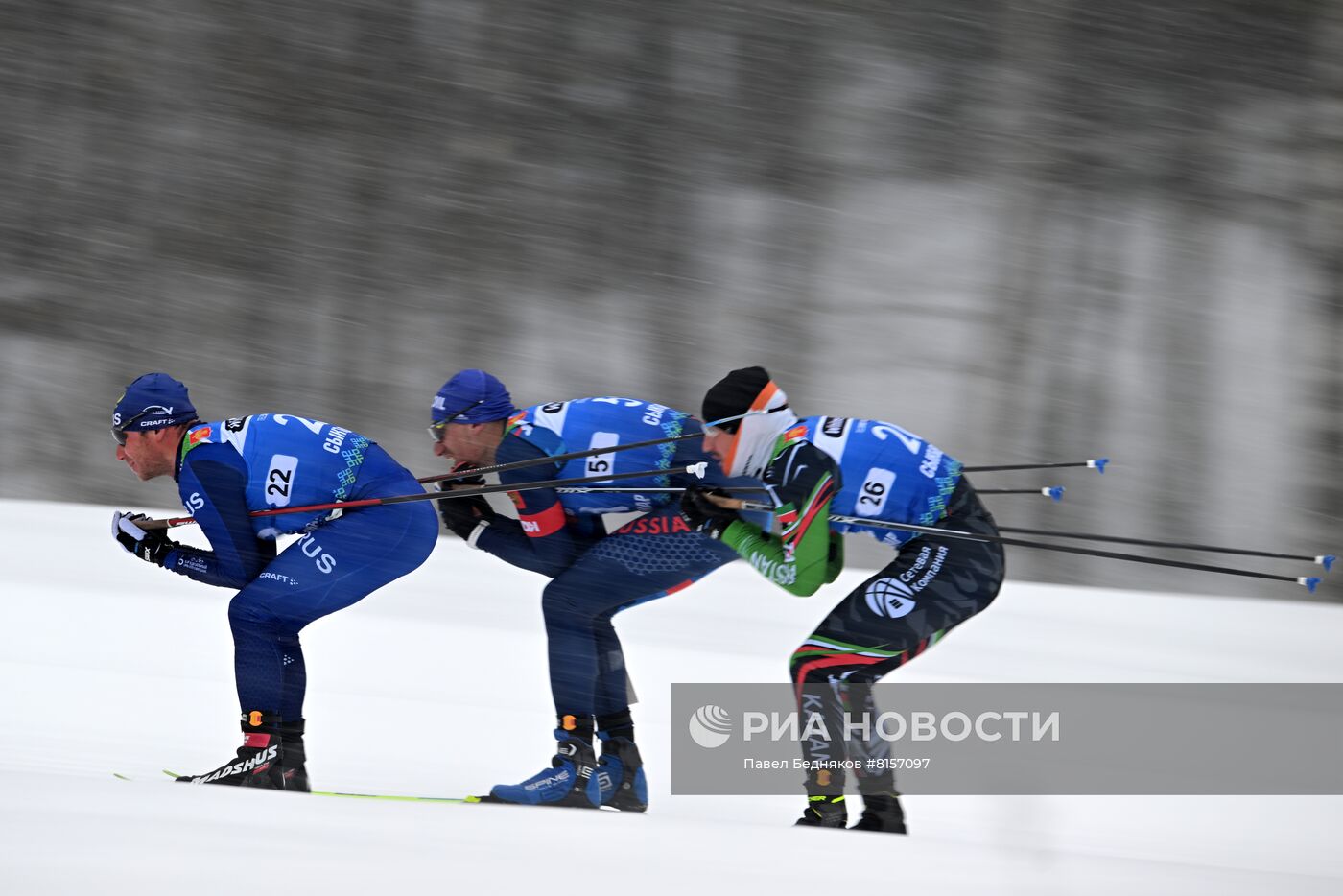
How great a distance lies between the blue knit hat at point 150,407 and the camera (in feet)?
9.00

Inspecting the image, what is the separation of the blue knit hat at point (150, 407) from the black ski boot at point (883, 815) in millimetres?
1731

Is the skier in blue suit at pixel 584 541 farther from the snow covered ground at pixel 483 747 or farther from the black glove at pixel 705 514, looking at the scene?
the snow covered ground at pixel 483 747

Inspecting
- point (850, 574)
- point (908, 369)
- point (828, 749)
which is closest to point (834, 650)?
point (828, 749)

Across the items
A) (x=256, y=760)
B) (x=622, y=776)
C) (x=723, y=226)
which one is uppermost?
(x=723, y=226)

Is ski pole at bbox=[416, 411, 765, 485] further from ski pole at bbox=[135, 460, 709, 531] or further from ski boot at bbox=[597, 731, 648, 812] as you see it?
ski boot at bbox=[597, 731, 648, 812]

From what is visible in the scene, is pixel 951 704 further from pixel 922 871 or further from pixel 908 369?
pixel 908 369

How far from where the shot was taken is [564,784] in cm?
289

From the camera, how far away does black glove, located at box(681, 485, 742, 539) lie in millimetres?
2715

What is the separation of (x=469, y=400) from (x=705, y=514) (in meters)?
0.69

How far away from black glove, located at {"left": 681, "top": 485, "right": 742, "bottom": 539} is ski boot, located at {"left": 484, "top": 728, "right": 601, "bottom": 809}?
0.62 metres

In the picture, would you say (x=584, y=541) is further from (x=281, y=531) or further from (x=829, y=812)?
(x=829, y=812)

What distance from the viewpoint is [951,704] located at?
148 inches

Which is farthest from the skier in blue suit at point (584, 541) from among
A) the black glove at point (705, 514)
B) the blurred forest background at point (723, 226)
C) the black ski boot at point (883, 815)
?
the blurred forest background at point (723, 226)

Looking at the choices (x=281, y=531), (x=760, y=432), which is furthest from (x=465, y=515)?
(x=760, y=432)
